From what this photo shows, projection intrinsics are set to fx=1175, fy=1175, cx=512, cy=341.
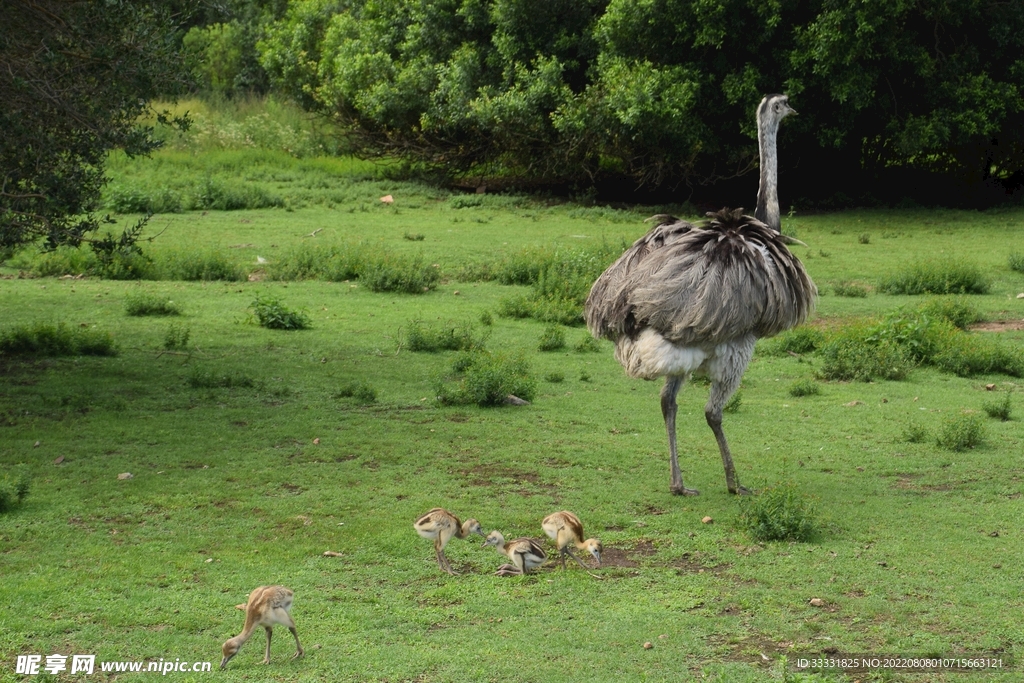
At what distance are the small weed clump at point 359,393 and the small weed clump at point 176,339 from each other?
2.10m

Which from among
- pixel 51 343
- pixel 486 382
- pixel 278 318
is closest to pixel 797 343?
pixel 486 382

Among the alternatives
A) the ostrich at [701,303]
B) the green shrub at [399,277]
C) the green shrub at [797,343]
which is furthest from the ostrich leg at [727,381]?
the green shrub at [399,277]

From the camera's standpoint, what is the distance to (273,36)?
91.2 ft

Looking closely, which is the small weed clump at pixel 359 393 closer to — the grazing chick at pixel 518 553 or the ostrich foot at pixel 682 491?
the ostrich foot at pixel 682 491

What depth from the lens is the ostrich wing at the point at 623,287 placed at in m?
7.37

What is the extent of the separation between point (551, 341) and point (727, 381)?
432 cm

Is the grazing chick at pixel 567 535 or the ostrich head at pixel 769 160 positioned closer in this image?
the grazing chick at pixel 567 535

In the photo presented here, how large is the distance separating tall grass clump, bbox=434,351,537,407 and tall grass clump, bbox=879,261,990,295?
6.00 m

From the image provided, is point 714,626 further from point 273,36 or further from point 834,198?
point 273,36

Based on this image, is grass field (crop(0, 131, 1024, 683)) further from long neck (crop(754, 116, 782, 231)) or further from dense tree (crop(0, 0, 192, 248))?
long neck (crop(754, 116, 782, 231))

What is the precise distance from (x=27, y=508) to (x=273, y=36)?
2283 centimetres

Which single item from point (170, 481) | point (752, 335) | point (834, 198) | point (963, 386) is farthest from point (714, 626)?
point (834, 198)

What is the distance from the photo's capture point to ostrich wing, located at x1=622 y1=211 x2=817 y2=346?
7.02 m

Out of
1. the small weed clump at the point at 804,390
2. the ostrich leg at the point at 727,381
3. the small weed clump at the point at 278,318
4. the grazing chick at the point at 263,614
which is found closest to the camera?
the grazing chick at the point at 263,614
